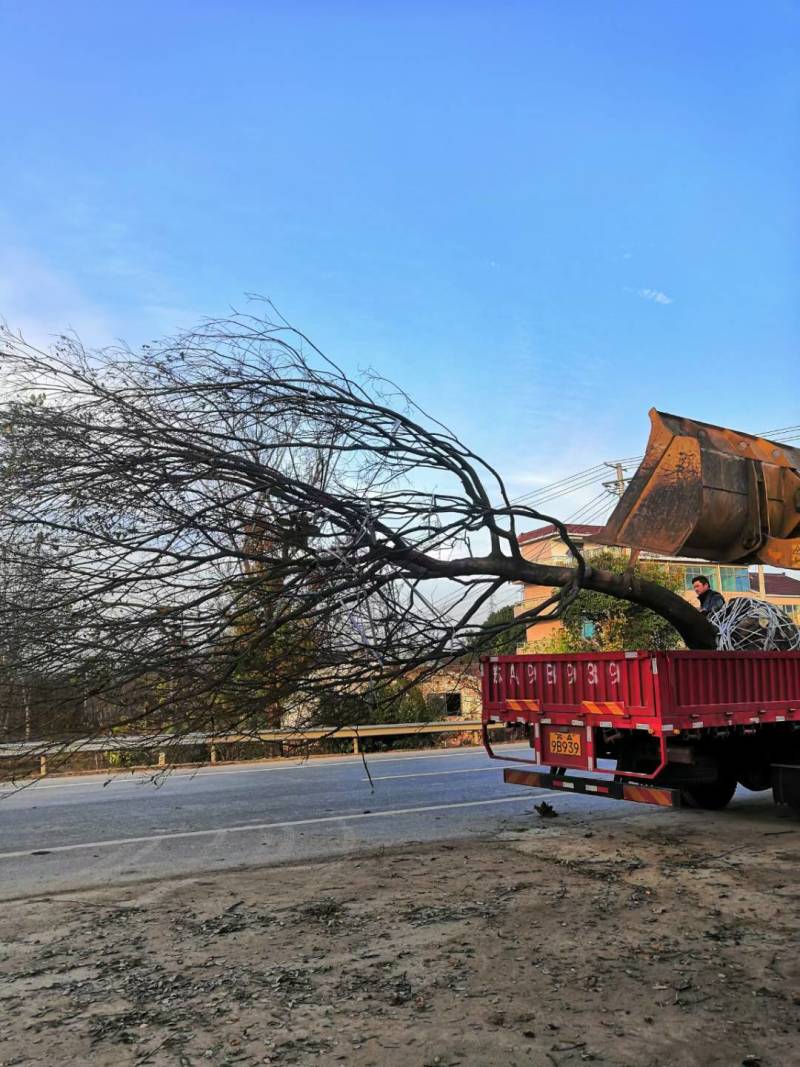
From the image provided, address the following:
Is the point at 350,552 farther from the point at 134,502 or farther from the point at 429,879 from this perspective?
the point at 429,879

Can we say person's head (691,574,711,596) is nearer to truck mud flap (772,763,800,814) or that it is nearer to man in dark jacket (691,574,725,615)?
man in dark jacket (691,574,725,615)

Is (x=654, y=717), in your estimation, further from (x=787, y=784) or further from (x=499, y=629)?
(x=787, y=784)

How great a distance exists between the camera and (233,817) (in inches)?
397

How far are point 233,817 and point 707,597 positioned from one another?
6379mm

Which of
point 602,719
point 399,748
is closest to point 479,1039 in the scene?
point 602,719

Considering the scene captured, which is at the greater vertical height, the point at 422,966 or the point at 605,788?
the point at 605,788

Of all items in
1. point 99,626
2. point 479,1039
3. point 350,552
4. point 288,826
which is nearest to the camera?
point 479,1039

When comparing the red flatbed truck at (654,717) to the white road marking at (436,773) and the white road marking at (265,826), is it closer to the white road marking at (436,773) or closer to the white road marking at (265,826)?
the white road marking at (265,826)

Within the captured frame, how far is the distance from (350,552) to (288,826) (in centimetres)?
453

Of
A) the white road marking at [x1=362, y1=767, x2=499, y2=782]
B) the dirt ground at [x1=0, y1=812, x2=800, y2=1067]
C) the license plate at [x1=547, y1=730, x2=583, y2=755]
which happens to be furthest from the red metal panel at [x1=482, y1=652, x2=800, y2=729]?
the white road marking at [x1=362, y1=767, x2=499, y2=782]

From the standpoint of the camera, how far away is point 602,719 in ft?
26.9

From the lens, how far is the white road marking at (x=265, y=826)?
8586 mm

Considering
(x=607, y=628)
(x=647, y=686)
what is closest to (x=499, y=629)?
(x=647, y=686)

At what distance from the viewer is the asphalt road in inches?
309
